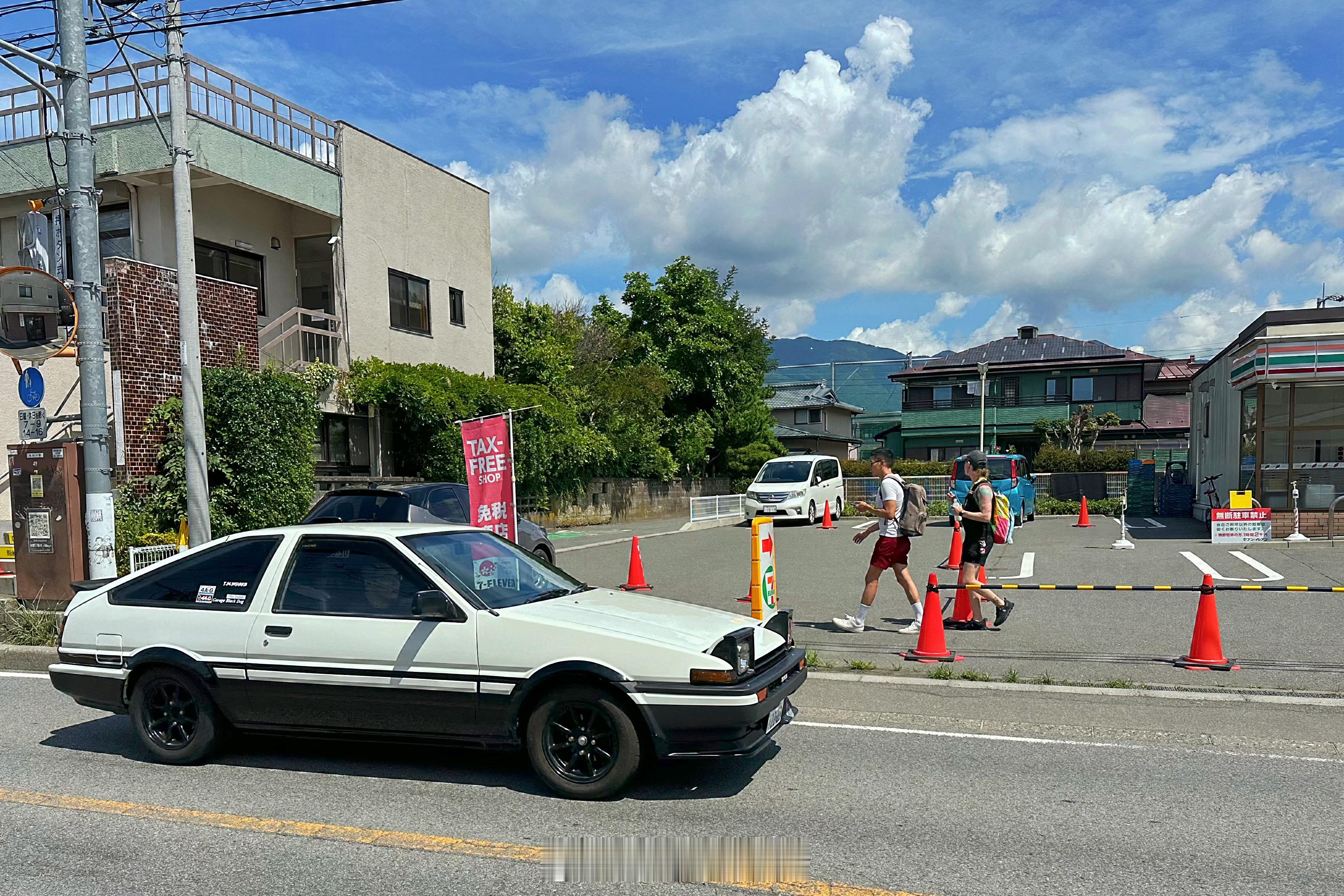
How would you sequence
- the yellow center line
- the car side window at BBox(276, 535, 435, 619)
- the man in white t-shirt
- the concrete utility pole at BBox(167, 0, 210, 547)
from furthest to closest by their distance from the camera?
the concrete utility pole at BBox(167, 0, 210, 547) → the man in white t-shirt → the car side window at BBox(276, 535, 435, 619) → the yellow center line

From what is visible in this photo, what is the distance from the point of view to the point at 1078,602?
11.8 meters

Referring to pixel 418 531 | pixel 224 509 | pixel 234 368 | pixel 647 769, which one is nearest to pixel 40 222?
pixel 234 368

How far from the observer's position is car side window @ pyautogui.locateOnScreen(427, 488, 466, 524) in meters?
11.6

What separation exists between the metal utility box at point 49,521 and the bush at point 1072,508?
26.8 m

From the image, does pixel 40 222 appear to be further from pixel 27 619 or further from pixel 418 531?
pixel 418 531

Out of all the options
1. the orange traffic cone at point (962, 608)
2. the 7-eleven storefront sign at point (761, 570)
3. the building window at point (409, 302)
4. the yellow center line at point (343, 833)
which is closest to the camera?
the yellow center line at point (343, 833)

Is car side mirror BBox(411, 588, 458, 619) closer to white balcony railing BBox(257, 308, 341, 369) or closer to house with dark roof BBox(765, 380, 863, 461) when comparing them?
white balcony railing BBox(257, 308, 341, 369)

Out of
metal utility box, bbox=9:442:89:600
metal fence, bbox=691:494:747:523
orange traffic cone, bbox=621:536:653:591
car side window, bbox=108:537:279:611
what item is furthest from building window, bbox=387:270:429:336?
car side window, bbox=108:537:279:611

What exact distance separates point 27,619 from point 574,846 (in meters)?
8.22

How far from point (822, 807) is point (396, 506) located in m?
7.36

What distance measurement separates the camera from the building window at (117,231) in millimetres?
18250

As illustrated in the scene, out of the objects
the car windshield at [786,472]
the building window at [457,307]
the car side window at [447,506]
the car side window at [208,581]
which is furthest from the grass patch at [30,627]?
the car windshield at [786,472]

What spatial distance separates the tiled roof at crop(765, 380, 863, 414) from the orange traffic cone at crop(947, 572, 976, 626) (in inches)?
1732

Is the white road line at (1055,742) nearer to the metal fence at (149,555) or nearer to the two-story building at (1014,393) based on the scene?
the metal fence at (149,555)
